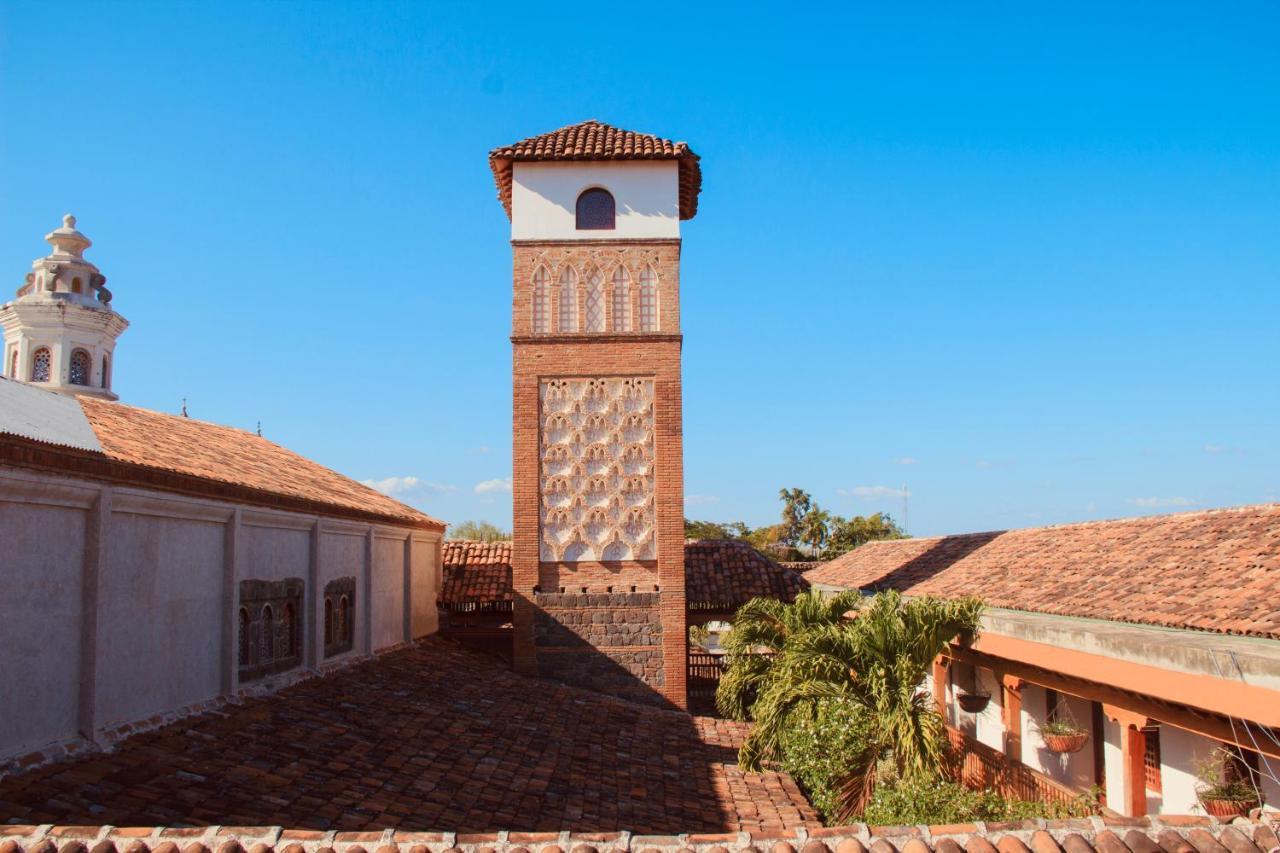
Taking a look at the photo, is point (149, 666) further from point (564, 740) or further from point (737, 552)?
point (737, 552)

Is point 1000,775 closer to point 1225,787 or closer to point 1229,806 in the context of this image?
point 1225,787

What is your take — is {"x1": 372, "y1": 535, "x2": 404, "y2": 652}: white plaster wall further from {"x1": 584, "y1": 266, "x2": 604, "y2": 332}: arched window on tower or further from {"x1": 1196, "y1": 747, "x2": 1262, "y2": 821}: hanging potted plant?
{"x1": 1196, "y1": 747, "x2": 1262, "y2": 821}: hanging potted plant

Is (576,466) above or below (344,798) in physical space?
above

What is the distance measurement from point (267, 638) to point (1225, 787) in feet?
34.5

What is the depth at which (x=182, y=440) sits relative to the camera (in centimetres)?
1264

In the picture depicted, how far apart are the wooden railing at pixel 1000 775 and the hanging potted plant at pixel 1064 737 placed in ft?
1.58

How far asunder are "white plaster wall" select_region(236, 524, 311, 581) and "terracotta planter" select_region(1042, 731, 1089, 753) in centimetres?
984

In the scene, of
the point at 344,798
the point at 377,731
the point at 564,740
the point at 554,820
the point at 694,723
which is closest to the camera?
the point at 344,798

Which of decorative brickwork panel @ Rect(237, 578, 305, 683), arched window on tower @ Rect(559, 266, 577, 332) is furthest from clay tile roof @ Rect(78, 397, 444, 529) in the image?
arched window on tower @ Rect(559, 266, 577, 332)

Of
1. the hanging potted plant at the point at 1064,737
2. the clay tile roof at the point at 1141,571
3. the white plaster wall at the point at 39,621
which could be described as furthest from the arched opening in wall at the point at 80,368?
the hanging potted plant at the point at 1064,737

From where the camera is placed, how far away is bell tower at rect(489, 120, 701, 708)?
17.6 meters

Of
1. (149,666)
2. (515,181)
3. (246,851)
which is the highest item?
(515,181)

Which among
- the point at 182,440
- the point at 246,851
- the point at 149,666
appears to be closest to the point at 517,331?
the point at 182,440

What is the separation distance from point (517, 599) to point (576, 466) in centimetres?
251
